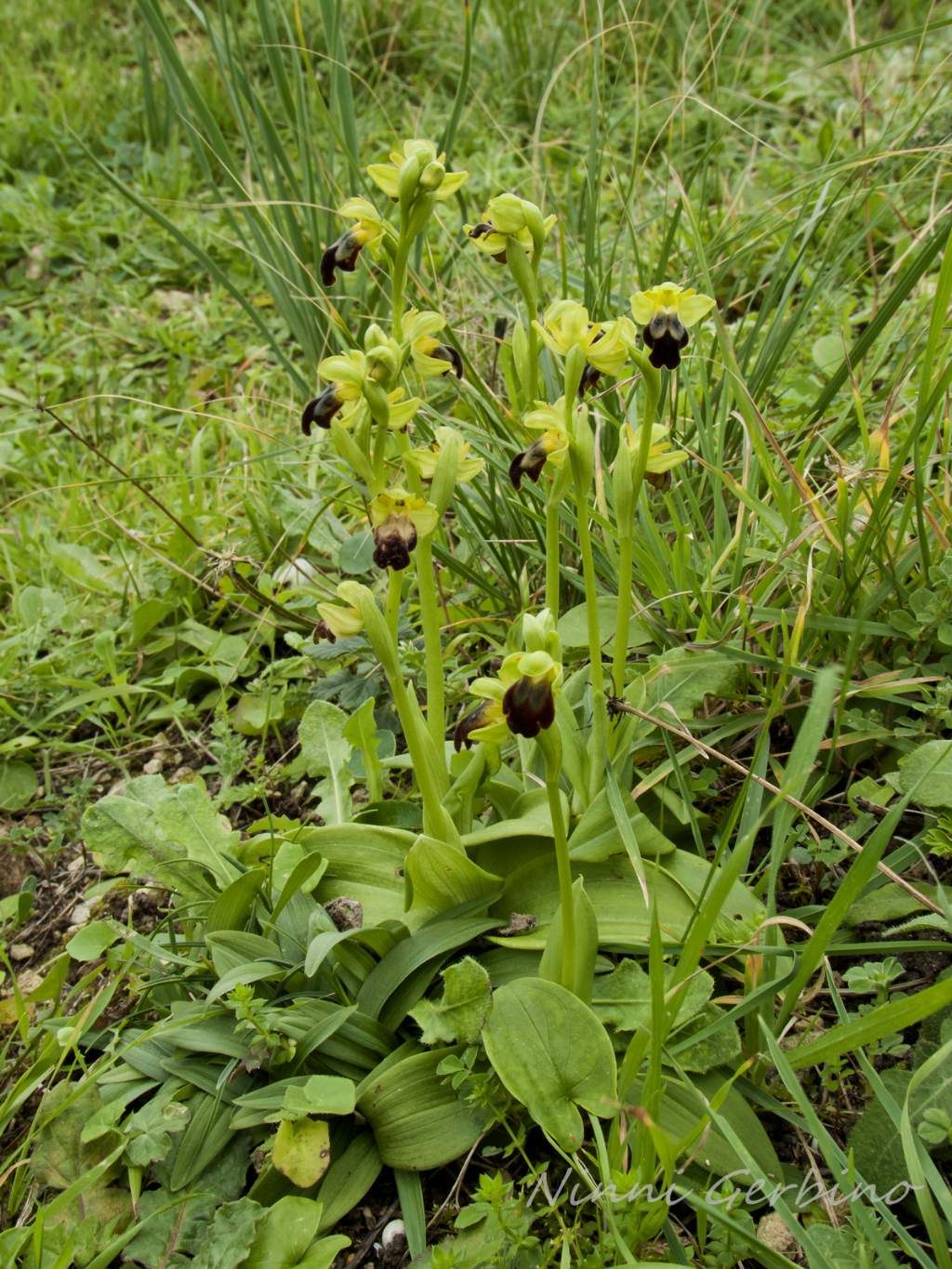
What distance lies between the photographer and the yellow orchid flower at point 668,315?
1.41 meters

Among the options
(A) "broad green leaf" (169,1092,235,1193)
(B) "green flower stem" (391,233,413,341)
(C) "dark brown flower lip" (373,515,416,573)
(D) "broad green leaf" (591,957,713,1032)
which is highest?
(B) "green flower stem" (391,233,413,341)

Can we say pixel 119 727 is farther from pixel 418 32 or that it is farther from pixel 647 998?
pixel 418 32

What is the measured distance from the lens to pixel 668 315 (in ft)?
4.65

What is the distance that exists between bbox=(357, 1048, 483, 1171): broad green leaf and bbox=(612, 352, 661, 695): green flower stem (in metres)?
0.63

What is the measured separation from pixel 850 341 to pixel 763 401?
69 cm

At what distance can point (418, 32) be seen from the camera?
481cm

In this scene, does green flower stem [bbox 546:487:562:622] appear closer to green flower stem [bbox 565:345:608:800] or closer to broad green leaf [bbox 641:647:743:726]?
green flower stem [bbox 565:345:608:800]

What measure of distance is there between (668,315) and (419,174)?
1.29ft

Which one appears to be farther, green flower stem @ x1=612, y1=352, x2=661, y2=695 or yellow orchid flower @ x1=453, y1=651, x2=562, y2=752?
green flower stem @ x1=612, y1=352, x2=661, y2=695

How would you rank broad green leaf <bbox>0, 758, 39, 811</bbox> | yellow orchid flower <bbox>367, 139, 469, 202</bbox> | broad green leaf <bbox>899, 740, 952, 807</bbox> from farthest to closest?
1. broad green leaf <bbox>0, 758, 39, 811</bbox>
2. broad green leaf <bbox>899, 740, 952, 807</bbox>
3. yellow orchid flower <bbox>367, 139, 469, 202</bbox>

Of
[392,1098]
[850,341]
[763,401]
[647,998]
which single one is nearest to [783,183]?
[850,341]

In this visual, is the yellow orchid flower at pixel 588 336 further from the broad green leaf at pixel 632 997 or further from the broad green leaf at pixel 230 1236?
the broad green leaf at pixel 230 1236

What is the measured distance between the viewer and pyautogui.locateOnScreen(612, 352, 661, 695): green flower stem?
1465 millimetres

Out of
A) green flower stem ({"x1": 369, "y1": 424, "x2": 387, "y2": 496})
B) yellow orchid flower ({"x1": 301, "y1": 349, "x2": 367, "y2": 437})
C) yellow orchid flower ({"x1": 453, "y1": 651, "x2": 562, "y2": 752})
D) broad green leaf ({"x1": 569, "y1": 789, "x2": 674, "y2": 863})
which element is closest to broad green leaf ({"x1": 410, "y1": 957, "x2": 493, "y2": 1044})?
broad green leaf ({"x1": 569, "y1": 789, "x2": 674, "y2": 863})
